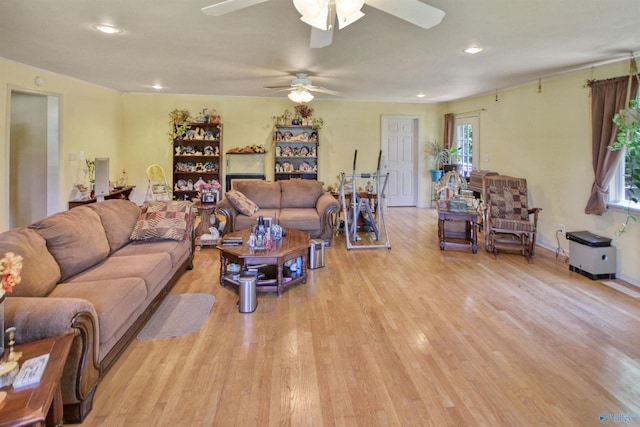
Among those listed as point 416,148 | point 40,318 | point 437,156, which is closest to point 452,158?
point 437,156

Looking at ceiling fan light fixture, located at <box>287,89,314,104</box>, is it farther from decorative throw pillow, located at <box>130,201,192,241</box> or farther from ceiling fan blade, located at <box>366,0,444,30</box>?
ceiling fan blade, located at <box>366,0,444,30</box>

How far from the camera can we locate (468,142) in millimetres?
7500

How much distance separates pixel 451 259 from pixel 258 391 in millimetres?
3380

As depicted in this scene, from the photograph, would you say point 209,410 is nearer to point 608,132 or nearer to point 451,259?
point 451,259

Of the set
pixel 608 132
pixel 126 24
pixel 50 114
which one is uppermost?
pixel 126 24

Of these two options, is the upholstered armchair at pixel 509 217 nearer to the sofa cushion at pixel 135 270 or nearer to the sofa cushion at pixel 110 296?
the sofa cushion at pixel 135 270

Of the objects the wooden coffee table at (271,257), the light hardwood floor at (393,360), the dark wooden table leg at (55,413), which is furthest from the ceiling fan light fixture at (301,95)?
the dark wooden table leg at (55,413)

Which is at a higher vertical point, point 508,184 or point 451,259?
point 508,184

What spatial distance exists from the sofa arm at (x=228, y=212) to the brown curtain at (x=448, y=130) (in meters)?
5.21

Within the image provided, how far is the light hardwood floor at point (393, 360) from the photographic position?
188 centimetres

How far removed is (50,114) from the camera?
5.34 meters

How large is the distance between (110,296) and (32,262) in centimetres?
50

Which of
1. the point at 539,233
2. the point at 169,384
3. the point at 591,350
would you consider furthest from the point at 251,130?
the point at 591,350

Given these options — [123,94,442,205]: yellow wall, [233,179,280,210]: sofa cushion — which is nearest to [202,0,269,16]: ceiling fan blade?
[233,179,280,210]: sofa cushion
